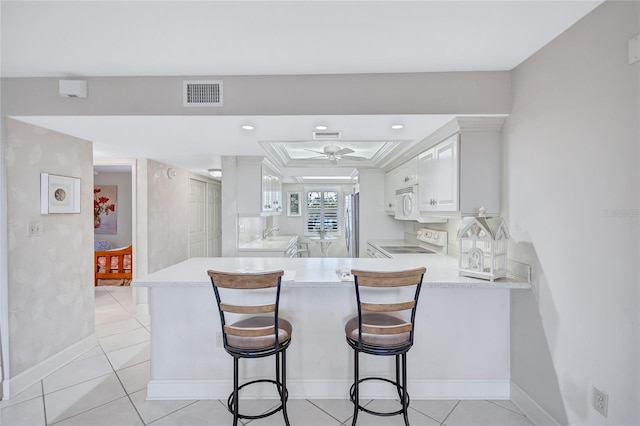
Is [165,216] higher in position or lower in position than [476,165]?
lower

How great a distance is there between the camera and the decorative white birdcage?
→ 2.04 meters

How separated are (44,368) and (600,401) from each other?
12.6 feet

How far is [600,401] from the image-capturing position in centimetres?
147

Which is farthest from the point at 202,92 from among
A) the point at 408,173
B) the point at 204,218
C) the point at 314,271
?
the point at 204,218

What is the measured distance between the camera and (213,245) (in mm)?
6738

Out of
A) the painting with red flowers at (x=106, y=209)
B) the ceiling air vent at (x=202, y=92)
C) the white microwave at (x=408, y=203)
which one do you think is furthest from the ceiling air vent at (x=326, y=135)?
the painting with red flowers at (x=106, y=209)

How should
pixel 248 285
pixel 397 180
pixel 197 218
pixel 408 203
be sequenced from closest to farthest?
pixel 248 285 < pixel 408 203 < pixel 397 180 < pixel 197 218

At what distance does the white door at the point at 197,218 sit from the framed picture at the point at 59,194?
2.72 meters

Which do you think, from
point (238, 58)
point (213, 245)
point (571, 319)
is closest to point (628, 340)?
point (571, 319)

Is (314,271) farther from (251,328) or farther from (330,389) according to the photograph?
(330,389)

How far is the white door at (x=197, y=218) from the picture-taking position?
5.61 meters

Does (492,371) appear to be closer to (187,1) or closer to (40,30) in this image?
(187,1)

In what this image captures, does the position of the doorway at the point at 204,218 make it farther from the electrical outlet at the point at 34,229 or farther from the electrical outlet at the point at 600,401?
the electrical outlet at the point at 600,401

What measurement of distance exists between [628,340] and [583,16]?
1573mm
